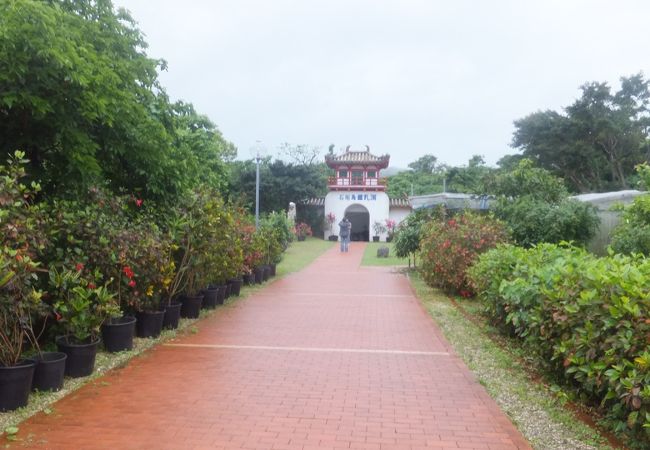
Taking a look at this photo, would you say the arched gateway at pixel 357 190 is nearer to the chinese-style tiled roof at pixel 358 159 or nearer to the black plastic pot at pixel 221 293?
the chinese-style tiled roof at pixel 358 159

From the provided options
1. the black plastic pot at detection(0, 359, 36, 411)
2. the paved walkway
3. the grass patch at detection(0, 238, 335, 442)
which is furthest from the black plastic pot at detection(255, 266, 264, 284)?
the black plastic pot at detection(0, 359, 36, 411)

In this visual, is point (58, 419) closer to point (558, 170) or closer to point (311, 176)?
point (558, 170)

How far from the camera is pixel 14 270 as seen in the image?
428 cm

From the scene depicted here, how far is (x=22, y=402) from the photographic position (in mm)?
4379

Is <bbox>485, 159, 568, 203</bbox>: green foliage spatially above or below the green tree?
below

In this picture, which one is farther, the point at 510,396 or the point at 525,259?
the point at 525,259

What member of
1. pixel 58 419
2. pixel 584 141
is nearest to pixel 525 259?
pixel 58 419

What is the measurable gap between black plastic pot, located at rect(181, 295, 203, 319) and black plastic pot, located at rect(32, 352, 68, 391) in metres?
3.80

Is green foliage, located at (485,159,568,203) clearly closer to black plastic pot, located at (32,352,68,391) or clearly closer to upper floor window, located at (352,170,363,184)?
black plastic pot, located at (32,352,68,391)

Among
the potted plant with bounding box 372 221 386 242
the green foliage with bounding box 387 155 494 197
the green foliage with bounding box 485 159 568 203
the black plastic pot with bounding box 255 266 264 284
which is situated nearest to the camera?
the black plastic pot with bounding box 255 266 264 284

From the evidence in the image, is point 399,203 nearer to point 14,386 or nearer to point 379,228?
point 379,228

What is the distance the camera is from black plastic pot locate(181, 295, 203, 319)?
8709 millimetres

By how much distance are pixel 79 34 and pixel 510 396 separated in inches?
222

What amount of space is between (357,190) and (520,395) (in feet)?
105
